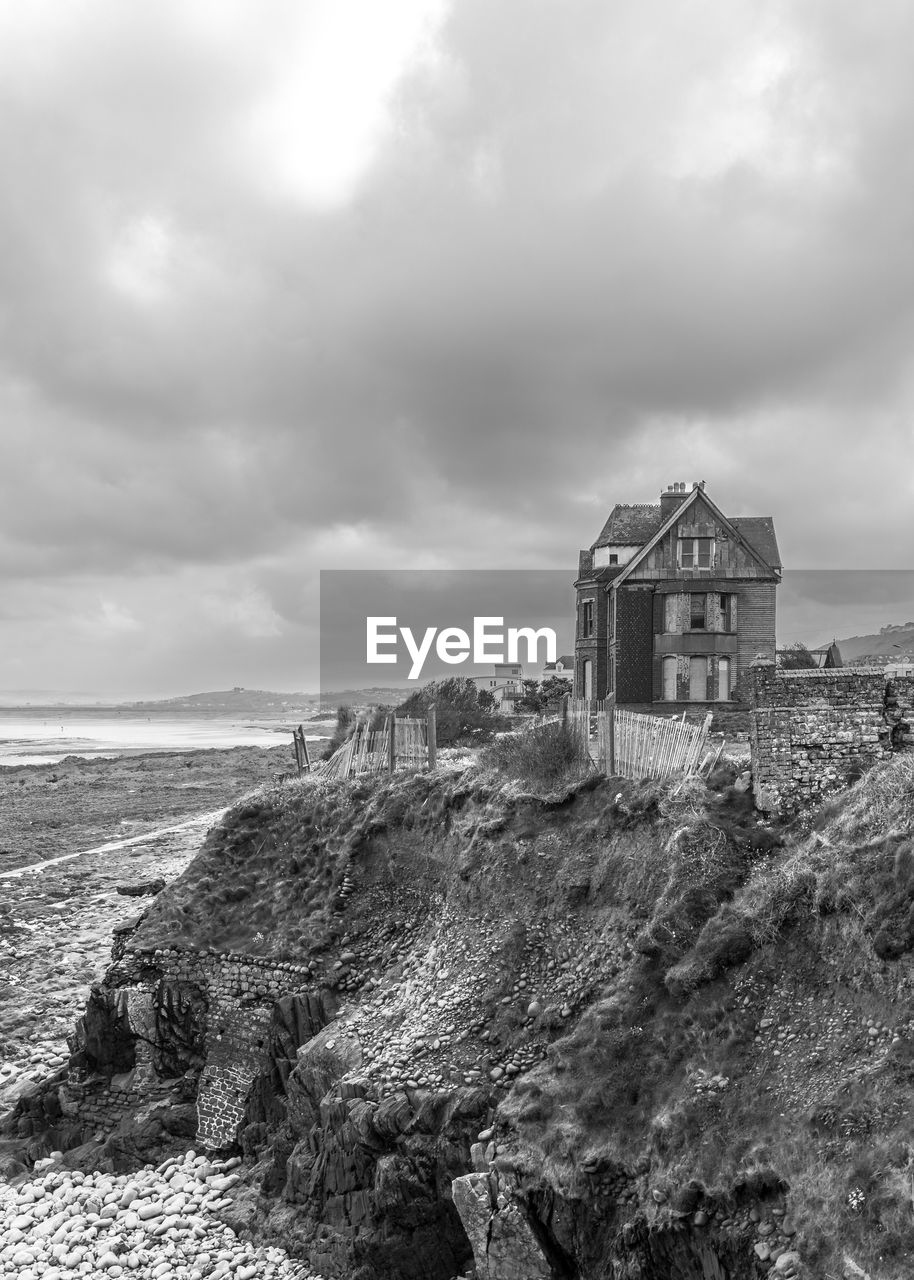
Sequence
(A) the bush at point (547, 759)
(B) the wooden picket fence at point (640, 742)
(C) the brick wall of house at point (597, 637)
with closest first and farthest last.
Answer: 1. (B) the wooden picket fence at point (640, 742)
2. (A) the bush at point (547, 759)
3. (C) the brick wall of house at point (597, 637)

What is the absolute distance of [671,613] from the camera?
35844mm

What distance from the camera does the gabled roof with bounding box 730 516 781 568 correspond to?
1437 inches

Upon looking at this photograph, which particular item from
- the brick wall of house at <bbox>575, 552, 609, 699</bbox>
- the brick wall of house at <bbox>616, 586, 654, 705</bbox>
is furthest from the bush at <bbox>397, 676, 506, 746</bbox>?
the brick wall of house at <bbox>616, 586, 654, 705</bbox>

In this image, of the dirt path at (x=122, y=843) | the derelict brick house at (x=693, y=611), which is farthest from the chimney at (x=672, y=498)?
the dirt path at (x=122, y=843)

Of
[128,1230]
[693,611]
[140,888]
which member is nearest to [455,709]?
[693,611]

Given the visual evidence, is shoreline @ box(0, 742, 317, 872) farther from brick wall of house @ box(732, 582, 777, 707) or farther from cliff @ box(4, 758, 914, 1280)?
brick wall of house @ box(732, 582, 777, 707)

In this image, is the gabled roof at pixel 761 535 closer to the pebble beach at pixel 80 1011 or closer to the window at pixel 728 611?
the window at pixel 728 611

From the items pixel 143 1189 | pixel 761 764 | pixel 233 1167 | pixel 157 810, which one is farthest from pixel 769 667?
pixel 157 810

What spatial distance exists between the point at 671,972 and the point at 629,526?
92.0 feet

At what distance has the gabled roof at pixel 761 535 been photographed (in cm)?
3650

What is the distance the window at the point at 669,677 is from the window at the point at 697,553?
4.00 meters

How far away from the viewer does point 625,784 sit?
19484 mm

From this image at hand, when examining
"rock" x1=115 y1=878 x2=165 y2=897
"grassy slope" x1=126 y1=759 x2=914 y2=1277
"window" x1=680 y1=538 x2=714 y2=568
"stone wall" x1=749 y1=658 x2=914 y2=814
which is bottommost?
"rock" x1=115 y1=878 x2=165 y2=897

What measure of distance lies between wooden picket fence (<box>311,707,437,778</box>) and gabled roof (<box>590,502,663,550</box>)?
15905mm
